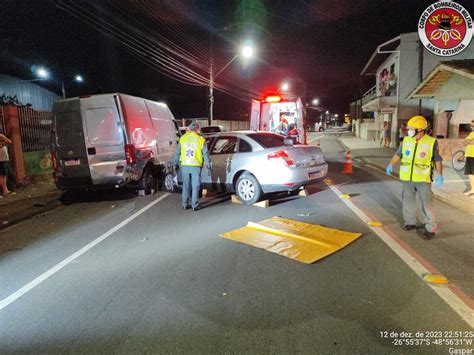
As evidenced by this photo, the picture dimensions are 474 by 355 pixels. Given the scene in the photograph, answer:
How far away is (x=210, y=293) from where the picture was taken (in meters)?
3.83

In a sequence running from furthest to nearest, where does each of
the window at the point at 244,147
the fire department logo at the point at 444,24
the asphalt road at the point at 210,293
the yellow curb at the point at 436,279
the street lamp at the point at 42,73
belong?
the street lamp at the point at 42,73 < the fire department logo at the point at 444,24 < the window at the point at 244,147 < the yellow curb at the point at 436,279 < the asphalt road at the point at 210,293

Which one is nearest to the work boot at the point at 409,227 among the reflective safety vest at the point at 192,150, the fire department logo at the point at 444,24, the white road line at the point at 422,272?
the white road line at the point at 422,272

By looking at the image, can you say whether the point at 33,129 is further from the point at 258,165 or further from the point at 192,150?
the point at 258,165

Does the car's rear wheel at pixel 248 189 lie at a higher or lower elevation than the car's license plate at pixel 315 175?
lower

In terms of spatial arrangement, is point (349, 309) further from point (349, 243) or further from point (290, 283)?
point (349, 243)

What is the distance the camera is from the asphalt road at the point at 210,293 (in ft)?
9.82

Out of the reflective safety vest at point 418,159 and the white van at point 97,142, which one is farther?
the white van at point 97,142

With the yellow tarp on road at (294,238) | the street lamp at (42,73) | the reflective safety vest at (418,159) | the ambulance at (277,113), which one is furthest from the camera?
the street lamp at (42,73)

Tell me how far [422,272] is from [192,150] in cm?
480

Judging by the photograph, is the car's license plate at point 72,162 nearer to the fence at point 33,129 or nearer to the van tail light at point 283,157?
the fence at point 33,129

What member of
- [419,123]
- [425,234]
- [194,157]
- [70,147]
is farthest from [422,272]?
[70,147]

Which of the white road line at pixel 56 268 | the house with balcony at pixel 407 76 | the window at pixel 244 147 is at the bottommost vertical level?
the white road line at pixel 56 268

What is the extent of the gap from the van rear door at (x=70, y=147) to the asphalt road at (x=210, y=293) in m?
2.40

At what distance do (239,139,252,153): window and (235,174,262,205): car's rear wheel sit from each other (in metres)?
0.57
